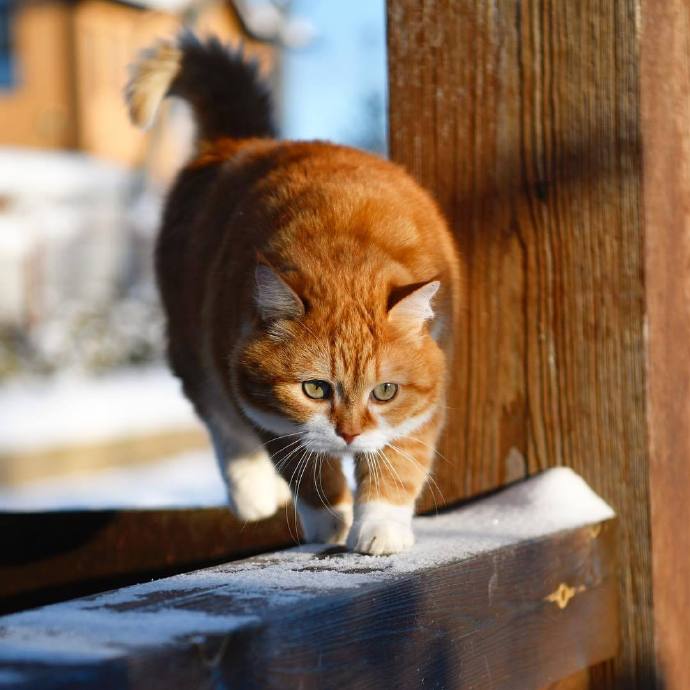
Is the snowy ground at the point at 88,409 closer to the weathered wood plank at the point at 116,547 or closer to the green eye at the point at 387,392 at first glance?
the weathered wood plank at the point at 116,547

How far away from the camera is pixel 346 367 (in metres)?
2.04

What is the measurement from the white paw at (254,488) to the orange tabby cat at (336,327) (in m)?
0.27

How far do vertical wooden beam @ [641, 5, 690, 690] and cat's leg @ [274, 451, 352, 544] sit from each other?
642 mm

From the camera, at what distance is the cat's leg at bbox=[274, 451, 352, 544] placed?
7.09 ft

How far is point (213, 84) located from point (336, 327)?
139 cm

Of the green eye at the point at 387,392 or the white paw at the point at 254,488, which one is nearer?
the green eye at the point at 387,392

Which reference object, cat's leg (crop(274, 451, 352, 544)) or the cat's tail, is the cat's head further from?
the cat's tail

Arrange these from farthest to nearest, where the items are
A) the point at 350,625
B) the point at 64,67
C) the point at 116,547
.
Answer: the point at 64,67 → the point at 116,547 → the point at 350,625

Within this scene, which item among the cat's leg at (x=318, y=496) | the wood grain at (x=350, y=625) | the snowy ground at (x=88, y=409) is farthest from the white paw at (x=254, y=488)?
the snowy ground at (x=88, y=409)

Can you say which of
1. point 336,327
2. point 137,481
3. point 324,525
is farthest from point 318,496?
point 137,481

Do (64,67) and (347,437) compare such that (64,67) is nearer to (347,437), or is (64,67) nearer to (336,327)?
(336,327)

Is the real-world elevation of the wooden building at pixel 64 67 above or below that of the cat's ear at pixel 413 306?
above

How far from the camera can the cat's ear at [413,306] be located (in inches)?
75.2

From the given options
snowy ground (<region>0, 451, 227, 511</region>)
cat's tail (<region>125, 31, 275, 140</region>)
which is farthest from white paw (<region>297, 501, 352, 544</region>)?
snowy ground (<region>0, 451, 227, 511</region>)
